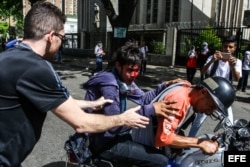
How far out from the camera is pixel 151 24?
2834 centimetres

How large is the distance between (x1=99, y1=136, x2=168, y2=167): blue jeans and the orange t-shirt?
166mm

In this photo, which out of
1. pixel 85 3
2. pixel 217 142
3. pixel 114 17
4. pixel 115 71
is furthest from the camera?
pixel 85 3

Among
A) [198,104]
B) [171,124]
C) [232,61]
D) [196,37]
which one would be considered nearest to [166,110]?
[171,124]

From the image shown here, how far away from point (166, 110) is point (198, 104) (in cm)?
29

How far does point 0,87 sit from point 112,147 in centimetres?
105

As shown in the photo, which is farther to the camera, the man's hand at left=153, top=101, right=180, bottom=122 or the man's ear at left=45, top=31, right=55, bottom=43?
the man's hand at left=153, top=101, right=180, bottom=122

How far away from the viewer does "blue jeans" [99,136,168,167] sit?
2500 millimetres

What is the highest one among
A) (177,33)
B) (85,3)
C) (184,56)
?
(85,3)

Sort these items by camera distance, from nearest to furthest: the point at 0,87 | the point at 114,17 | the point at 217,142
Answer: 1. the point at 0,87
2. the point at 217,142
3. the point at 114,17

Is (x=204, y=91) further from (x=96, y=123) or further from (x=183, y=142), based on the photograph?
(x=96, y=123)

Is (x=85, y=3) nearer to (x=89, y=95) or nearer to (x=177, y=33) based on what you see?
(x=177, y=33)

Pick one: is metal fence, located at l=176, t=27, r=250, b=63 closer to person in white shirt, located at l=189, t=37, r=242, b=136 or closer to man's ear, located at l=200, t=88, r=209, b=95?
person in white shirt, located at l=189, t=37, r=242, b=136

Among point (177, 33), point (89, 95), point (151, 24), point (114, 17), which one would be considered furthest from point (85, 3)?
point (89, 95)

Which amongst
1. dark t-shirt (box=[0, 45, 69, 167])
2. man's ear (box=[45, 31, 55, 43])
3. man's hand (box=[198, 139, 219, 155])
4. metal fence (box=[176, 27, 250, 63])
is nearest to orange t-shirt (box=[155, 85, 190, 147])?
man's hand (box=[198, 139, 219, 155])
